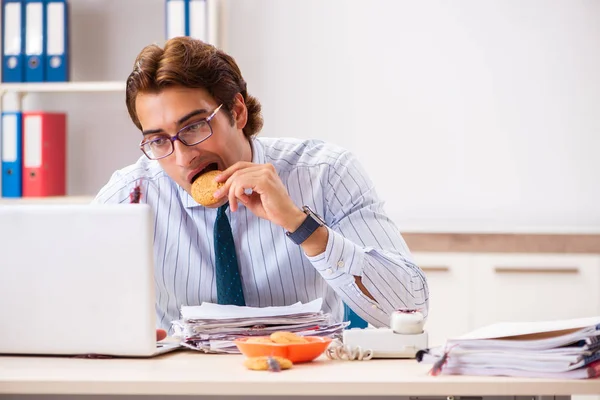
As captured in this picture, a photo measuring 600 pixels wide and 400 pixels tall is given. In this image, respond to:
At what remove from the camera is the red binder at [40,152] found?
3.64 meters

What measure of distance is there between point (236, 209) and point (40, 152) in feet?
6.82

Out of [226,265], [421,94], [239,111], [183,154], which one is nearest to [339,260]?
[226,265]

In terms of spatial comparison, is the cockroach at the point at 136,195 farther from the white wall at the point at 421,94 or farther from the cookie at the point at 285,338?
the white wall at the point at 421,94

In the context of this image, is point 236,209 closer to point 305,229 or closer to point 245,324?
point 305,229

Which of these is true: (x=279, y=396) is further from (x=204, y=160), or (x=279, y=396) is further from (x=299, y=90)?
(x=299, y=90)

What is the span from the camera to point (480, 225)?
3.79 m

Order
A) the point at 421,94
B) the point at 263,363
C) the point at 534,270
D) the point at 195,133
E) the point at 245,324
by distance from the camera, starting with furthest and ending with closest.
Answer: the point at 421,94 → the point at 534,270 → the point at 195,133 → the point at 245,324 → the point at 263,363

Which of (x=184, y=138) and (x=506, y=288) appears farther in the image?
(x=506, y=288)

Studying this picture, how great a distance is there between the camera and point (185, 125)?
1910 millimetres

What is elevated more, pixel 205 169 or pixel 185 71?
pixel 185 71

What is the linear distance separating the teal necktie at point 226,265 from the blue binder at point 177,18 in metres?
1.76

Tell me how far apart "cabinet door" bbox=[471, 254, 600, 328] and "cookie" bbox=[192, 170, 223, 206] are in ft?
5.75

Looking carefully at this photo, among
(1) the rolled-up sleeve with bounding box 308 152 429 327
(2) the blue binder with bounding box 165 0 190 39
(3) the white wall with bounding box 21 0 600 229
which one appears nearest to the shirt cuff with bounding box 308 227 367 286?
(1) the rolled-up sleeve with bounding box 308 152 429 327

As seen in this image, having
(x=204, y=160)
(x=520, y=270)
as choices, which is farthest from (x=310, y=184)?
(x=520, y=270)
